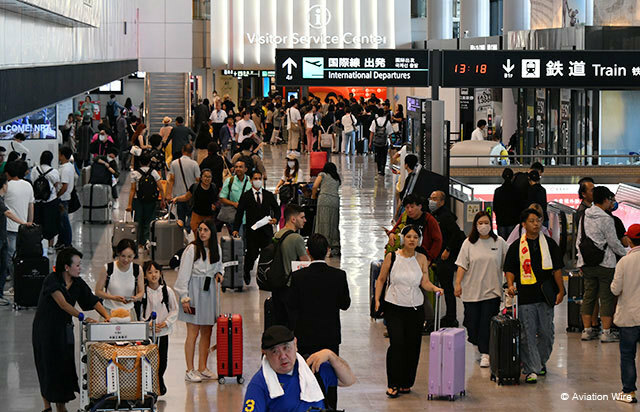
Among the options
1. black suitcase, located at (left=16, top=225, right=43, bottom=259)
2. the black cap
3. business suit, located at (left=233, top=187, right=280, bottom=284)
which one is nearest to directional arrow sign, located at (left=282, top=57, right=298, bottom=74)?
business suit, located at (left=233, top=187, right=280, bottom=284)

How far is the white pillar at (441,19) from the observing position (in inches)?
1798

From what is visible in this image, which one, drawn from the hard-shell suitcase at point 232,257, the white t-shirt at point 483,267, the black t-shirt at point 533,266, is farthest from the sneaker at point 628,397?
the hard-shell suitcase at point 232,257

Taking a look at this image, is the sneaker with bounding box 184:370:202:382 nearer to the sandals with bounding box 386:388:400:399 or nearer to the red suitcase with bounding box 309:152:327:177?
the sandals with bounding box 386:388:400:399

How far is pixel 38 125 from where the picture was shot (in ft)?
74.2

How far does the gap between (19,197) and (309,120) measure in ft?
73.5

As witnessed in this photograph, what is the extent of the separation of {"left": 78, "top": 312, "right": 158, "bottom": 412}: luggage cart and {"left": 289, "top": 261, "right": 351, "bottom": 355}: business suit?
1.11 m

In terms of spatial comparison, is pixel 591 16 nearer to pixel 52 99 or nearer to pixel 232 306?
pixel 232 306

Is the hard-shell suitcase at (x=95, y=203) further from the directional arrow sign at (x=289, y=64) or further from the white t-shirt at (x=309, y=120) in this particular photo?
the white t-shirt at (x=309, y=120)

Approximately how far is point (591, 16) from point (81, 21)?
14614 mm

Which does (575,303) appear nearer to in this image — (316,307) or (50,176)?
(316,307)

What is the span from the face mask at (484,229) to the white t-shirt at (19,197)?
6.27 m

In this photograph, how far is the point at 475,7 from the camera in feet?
136

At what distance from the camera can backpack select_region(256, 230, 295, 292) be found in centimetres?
985

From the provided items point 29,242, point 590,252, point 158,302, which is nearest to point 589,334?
point 590,252
